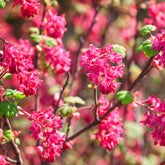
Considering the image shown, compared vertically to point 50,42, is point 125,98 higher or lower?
lower

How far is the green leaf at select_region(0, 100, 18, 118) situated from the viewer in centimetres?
194

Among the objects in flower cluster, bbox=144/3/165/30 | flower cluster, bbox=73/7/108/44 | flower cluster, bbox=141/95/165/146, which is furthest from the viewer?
flower cluster, bbox=73/7/108/44

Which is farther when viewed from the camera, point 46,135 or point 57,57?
point 57,57

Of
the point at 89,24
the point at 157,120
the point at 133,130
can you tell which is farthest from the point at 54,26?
the point at 89,24

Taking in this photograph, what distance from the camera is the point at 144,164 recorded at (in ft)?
12.8

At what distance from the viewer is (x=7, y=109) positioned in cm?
195

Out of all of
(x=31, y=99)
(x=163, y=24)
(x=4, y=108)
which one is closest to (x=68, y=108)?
(x=4, y=108)

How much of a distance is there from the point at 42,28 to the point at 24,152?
2.56 meters

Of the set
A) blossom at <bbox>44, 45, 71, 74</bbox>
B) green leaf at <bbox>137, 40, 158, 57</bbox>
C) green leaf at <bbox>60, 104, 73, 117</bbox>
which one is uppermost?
green leaf at <bbox>137, 40, 158, 57</bbox>

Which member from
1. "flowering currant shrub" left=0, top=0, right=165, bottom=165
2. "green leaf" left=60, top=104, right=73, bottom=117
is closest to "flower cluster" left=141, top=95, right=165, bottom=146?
"flowering currant shrub" left=0, top=0, right=165, bottom=165

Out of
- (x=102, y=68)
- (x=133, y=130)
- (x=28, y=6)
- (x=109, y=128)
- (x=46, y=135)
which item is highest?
(x=28, y=6)

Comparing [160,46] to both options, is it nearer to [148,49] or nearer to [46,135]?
[148,49]

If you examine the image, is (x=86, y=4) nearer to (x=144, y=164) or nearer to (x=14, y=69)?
(x=144, y=164)

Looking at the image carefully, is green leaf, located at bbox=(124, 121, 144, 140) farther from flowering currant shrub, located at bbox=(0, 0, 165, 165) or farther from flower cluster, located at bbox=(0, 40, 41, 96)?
flower cluster, located at bbox=(0, 40, 41, 96)
